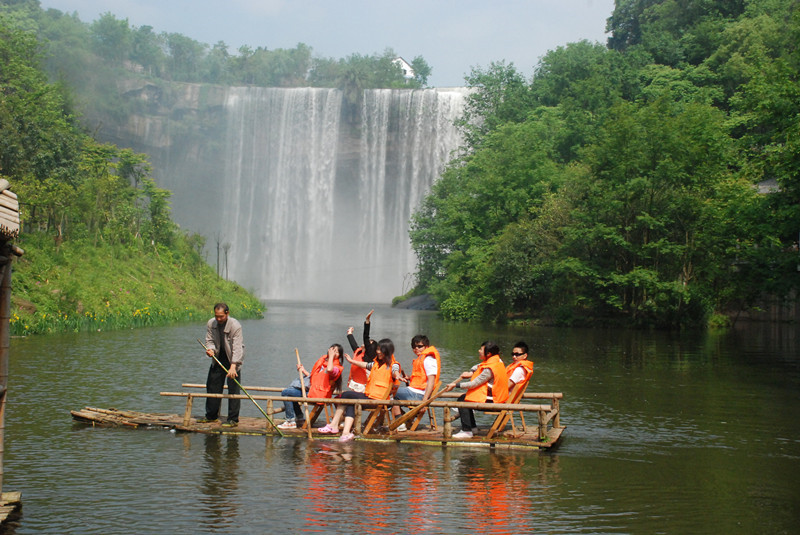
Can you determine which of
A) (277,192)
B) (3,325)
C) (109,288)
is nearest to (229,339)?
(3,325)

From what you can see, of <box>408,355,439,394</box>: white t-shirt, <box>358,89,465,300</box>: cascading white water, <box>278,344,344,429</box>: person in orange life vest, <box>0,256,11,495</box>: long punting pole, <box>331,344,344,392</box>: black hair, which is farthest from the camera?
<box>358,89,465,300</box>: cascading white water

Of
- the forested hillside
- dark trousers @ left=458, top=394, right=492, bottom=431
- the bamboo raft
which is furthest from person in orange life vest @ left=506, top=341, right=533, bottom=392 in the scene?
the forested hillside

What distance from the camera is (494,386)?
11469 millimetres

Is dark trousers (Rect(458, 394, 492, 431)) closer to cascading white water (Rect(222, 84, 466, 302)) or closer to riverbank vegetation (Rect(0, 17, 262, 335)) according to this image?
riverbank vegetation (Rect(0, 17, 262, 335))

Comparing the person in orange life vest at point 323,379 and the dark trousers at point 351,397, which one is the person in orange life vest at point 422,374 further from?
the person in orange life vest at point 323,379

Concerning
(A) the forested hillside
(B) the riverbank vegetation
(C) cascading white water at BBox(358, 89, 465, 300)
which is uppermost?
(A) the forested hillside

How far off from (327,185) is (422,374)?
63520mm

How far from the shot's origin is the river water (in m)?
7.85

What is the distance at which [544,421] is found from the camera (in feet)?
35.8

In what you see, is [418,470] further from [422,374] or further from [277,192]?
[277,192]

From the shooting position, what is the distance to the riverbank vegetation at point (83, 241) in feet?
96.4

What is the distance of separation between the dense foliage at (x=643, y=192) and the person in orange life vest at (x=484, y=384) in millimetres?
15508

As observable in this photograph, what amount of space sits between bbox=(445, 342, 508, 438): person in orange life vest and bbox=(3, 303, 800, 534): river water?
2.11 ft

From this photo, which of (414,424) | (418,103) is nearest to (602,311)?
(414,424)
